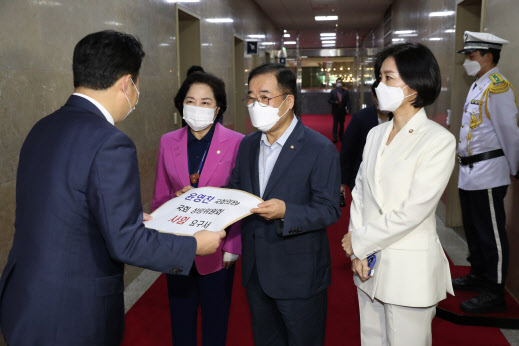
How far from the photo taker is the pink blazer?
234 cm

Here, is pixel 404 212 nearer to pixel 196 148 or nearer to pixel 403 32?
pixel 196 148

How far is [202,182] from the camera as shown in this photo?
2389mm

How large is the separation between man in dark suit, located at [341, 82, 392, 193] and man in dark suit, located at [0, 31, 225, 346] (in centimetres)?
252

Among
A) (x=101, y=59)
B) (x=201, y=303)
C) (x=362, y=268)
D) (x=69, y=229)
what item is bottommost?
(x=201, y=303)

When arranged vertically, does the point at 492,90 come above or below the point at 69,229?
above

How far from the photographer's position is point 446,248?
494cm

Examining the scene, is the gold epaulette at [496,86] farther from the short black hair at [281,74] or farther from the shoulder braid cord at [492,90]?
the short black hair at [281,74]

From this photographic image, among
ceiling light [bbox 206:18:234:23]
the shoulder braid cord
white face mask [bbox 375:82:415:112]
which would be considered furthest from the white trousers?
ceiling light [bbox 206:18:234:23]

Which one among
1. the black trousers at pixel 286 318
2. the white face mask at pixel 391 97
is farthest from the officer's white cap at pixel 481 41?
the black trousers at pixel 286 318

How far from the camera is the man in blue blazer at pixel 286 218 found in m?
1.92

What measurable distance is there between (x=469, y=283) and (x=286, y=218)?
256 centimetres

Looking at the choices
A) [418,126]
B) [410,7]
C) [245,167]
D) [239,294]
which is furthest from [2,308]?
[410,7]

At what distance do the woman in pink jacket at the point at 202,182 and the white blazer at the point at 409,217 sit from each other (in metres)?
0.76

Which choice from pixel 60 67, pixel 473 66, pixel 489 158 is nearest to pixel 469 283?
pixel 489 158
